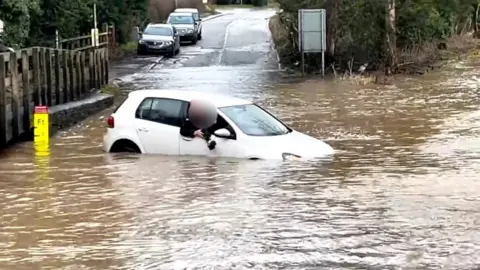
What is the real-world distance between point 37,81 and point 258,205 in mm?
11248

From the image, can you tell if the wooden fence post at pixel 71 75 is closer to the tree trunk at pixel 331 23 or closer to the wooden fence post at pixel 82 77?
the wooden fence post at pixel 82 77

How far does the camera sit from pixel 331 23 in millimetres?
34688

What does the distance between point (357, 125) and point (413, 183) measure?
8.03 meters

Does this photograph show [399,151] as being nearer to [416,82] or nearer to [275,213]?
[275,213]

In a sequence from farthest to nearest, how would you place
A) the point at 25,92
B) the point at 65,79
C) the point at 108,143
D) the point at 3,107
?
the point at 65,79, the point at 25,92, the point at 3,107, the point at 108,143

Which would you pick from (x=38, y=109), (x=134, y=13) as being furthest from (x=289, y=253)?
(x=134, y=13)

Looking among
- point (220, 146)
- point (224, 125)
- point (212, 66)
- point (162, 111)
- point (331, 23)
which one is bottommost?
point (212, 66)

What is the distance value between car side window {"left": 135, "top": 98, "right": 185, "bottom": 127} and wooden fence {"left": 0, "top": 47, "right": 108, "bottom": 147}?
378 cm

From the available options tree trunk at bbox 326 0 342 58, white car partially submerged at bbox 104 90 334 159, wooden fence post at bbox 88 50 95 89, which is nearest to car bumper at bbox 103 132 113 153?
white car partially submerged at bbox 104 90 334 159

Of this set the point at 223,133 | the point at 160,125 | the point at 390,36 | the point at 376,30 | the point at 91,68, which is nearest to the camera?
the point at 223,133

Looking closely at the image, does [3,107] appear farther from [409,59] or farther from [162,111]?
[409,59]

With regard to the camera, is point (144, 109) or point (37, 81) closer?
point (144, 109)

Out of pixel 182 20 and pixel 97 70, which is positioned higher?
pixel 182 20

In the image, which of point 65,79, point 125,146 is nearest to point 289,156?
point 125,146
